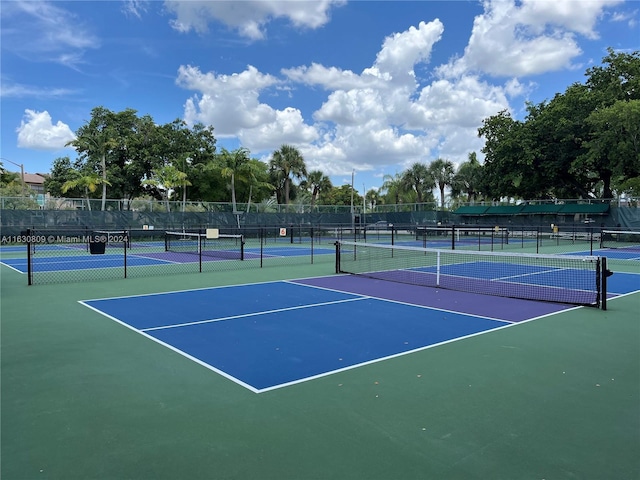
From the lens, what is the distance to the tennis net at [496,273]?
10969mm

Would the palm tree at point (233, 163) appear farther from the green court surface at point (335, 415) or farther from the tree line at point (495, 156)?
the green court surface at point (335, 415)

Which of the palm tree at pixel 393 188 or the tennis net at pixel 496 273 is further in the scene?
the palm tree at pixel 393 188

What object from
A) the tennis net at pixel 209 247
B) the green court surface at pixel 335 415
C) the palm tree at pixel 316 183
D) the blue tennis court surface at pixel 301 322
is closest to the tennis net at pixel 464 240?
the tennis net at pixel 209 247

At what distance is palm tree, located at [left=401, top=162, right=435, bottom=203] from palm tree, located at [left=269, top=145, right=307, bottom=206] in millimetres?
13322

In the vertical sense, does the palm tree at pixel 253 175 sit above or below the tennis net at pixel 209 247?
above

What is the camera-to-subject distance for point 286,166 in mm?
58656

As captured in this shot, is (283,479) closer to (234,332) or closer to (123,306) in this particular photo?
(234,332)

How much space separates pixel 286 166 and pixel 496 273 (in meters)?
45.3

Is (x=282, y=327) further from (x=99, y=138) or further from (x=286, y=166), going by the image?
(x=286, y=166)

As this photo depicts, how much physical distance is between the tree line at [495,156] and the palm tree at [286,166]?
6504mm

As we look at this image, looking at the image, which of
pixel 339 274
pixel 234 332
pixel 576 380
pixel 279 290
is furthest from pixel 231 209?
pixel 576 380

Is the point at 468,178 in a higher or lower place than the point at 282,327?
higher

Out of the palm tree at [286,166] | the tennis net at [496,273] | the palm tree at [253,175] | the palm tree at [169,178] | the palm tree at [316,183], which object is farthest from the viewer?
the palm tree at [316,183]

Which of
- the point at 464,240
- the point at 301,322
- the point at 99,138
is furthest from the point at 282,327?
the point at 99,138
